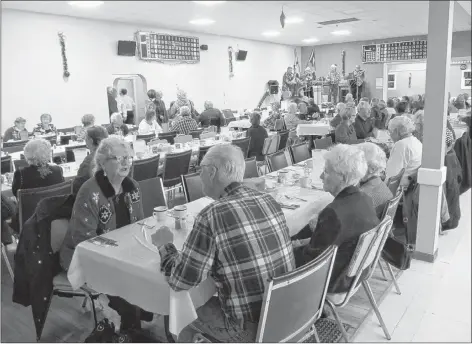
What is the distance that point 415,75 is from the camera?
1820 cm

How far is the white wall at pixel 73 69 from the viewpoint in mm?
8094

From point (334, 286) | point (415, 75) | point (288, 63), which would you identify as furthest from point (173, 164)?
point (415, 75)

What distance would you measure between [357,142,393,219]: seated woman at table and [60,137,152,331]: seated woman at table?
59.9 inches

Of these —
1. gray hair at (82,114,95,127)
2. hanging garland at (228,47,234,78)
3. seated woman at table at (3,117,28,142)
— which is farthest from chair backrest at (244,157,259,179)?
hanging garland at (228,47,234,78)

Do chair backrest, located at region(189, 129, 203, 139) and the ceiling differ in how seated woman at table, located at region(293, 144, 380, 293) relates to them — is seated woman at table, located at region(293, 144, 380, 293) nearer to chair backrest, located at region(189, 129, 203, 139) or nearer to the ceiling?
the ceiling

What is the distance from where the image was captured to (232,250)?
1.76m

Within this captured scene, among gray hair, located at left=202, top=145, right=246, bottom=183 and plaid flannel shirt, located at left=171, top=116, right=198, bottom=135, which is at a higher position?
gray hair, located at left=202, top=145, right=246, bottom=183

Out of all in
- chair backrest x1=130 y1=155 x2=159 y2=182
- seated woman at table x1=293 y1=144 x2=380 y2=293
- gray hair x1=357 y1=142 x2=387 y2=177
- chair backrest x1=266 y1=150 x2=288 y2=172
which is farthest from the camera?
chair backrest x1=266 y1=150 x2=288 y2=172

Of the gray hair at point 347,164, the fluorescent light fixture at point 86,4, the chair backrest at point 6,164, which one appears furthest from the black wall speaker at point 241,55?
the gray hair at point 347,164

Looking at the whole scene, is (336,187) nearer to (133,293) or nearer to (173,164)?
(133,293)

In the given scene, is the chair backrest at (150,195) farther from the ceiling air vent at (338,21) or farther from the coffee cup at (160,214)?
the ceiling air vent at (338,21)

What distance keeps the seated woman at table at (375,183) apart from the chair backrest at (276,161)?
1.50 m

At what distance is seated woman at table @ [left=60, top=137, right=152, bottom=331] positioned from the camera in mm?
2459

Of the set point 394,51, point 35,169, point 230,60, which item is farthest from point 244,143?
point 394,51
